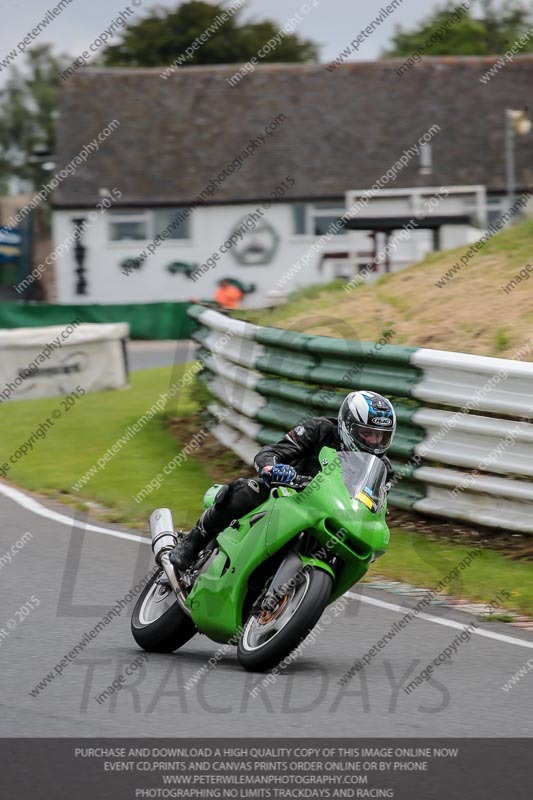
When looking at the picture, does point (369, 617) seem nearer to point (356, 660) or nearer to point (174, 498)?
point (356, 660)

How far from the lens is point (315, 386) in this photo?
11.8 m

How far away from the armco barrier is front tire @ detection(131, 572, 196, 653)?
312cm

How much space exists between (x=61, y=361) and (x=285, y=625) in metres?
14.4

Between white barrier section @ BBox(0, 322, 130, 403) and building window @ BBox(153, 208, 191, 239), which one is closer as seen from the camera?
white barrier section @ BBox(0, 322, 130, 403)

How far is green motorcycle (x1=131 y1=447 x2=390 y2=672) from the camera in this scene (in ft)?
20.2

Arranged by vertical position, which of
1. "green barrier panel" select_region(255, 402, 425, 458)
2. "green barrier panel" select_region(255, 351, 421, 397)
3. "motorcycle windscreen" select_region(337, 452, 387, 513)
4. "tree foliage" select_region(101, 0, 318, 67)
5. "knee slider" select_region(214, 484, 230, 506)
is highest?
"tree foliage" select_region(101, 0, 318, 67)

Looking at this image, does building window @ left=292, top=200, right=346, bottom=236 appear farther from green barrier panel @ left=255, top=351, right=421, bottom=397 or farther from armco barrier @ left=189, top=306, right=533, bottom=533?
armco barrier @ left=189, top=306, right=533, bottom=533

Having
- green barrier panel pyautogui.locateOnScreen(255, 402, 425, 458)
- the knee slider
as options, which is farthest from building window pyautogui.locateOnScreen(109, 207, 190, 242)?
the knee slider

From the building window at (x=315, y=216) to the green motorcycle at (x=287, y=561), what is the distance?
38.0 meters

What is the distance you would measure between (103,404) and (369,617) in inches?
430

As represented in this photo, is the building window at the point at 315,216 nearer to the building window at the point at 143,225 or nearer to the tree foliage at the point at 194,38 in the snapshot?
the building window at the point at 143,225

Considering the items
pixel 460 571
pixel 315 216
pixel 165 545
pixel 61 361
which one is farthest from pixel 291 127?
pixel 165 545

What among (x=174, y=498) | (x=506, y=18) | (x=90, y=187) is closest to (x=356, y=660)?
(x=174, y=498)

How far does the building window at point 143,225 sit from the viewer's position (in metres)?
44.7
